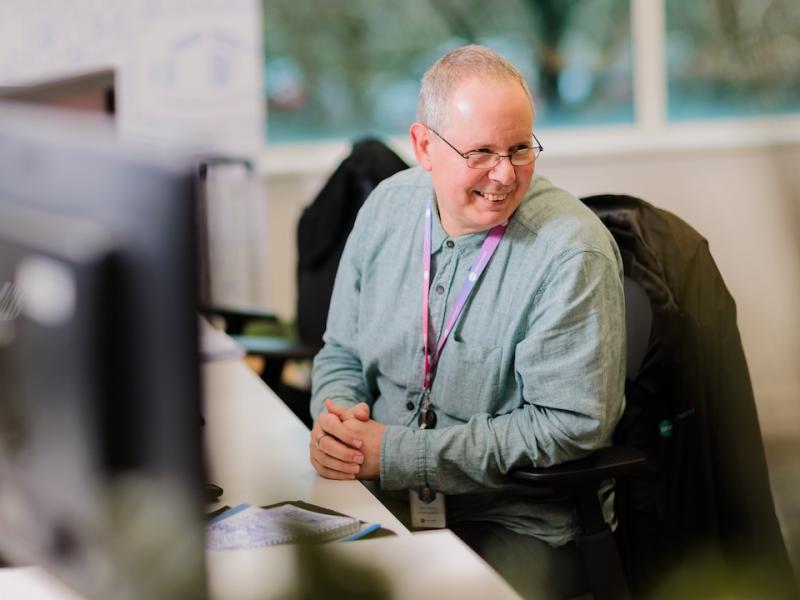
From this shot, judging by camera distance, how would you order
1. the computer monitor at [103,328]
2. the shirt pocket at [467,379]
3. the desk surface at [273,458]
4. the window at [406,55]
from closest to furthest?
the computer monitor at [103,328] → the desk surface at [273,458] → the shirt pocket at [467,379] → the window at [406,55]

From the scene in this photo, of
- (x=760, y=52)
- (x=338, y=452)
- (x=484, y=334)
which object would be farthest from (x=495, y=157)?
(x=760, y=52)

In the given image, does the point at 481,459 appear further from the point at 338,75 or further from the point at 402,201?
the point at 338,75

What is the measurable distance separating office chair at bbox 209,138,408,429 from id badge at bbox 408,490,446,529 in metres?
0.79

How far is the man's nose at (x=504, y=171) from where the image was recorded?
1401mm

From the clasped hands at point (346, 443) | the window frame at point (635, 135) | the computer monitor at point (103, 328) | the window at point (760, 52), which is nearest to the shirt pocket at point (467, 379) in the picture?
the clasped hands at point (346, 443)

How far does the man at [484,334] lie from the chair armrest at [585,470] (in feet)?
0.07

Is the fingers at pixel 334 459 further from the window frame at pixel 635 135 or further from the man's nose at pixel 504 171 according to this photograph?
the window frame at pixel 635 135

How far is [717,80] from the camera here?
365 mm

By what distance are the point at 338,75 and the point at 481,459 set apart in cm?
315

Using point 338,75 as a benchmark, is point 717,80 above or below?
below

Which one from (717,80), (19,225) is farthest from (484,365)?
(717,80)

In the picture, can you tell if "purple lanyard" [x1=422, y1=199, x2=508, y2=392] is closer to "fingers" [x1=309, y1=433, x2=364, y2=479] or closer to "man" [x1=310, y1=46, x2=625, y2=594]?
"man" [x1=310, y1=46, x2=625, y2=594]

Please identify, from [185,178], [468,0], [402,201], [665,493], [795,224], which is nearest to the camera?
[795,224]

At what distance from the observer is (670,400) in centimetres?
156
